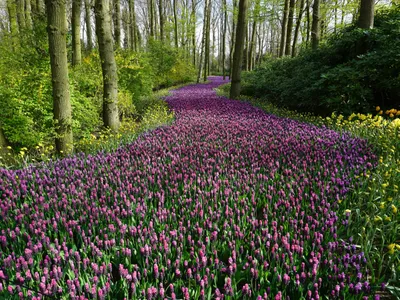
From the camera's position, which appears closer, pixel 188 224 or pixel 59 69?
pixel 188 224

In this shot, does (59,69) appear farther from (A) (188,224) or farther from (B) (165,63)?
(B) (165,63)

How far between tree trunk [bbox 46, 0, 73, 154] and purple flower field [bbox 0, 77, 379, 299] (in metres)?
1.34

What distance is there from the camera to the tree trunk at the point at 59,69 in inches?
195

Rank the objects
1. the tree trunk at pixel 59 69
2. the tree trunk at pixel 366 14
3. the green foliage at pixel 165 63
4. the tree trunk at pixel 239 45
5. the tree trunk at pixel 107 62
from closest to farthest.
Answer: the tree trunk at pixel 59 69, the tree trunk at pixel 107 62, the tree trunk at pixel 366 14, the tree trunk at pixel 239 45, the green foliage at pixel 165 63

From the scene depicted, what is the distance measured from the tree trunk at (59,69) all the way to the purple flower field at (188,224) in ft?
4.39

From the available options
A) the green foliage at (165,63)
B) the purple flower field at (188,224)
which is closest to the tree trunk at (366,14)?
the purple flower field at (188,224)

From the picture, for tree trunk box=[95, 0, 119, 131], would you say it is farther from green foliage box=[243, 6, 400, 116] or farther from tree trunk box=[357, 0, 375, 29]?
tree trunk box=[357, 0, 375, 29]

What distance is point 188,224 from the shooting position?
7.97ft

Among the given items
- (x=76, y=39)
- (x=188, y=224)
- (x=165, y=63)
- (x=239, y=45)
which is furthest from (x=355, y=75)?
(x=165, y=63)

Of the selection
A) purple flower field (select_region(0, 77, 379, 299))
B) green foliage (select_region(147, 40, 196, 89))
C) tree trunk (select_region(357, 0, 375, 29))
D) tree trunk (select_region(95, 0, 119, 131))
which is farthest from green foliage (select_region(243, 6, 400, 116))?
green foliage (select_region(147, 40, 196, 89))

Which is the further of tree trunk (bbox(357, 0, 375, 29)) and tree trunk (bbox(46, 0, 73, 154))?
tree trunk (bbox(357, 0, 375, 29))

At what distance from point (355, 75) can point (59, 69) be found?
21.3 feet

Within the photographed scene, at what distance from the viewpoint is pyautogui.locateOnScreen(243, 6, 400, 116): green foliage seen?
7.11 meters

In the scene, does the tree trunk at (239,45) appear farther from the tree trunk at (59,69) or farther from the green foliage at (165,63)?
the green foliage at (165,63)
